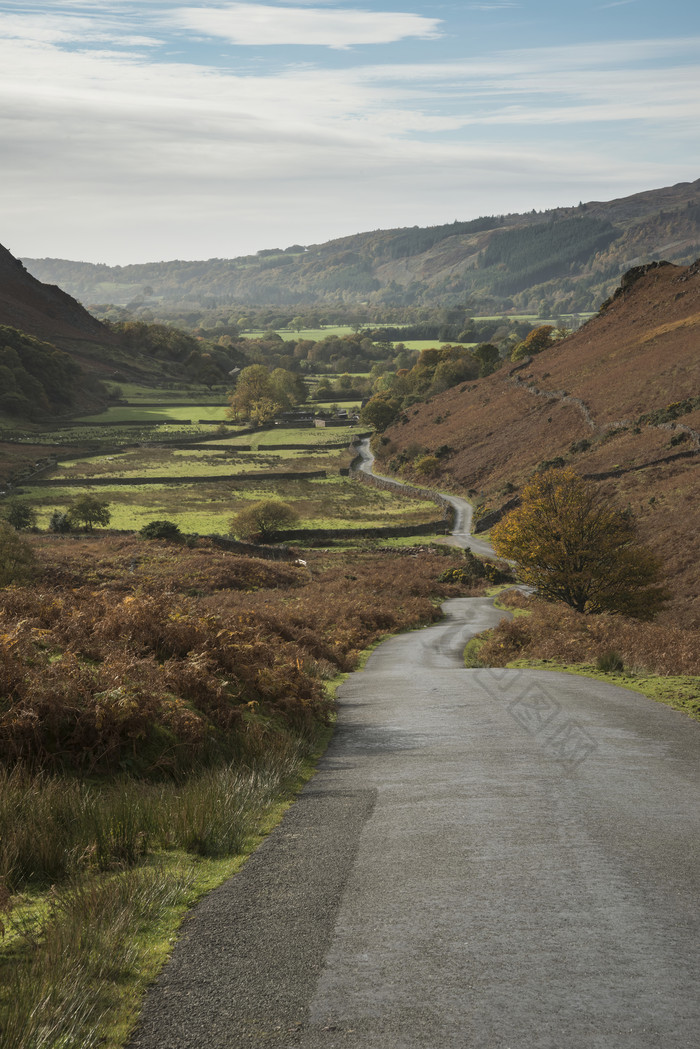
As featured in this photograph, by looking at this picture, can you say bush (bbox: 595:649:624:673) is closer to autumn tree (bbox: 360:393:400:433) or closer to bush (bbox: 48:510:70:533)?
bush (bbox: 48:510:70:533)

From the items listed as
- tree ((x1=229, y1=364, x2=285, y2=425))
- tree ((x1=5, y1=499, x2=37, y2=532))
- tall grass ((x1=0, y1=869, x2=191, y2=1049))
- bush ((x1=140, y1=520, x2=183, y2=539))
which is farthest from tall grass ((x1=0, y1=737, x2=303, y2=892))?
tree ((x1=229, y1=364, x2=285, y2=425))

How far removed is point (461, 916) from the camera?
19.6 feet

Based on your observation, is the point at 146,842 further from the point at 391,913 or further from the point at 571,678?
the point at 571,678

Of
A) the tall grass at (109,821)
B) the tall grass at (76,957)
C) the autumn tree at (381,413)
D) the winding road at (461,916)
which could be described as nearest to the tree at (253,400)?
the autumn tree at (381,413)

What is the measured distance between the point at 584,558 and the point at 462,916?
3386cm

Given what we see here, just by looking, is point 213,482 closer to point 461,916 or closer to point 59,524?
point 59,524

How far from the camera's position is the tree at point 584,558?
124 feet

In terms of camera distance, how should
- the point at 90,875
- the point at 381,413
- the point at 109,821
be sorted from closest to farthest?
the point at 90,875, the point at 109,821, the point at 381,413

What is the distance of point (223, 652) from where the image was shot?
46.4 ft

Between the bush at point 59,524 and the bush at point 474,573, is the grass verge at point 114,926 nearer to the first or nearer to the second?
the bush at point 474,573

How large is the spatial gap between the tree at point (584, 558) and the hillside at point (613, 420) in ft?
21.3

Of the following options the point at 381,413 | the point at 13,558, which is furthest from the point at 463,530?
the point at 381,413

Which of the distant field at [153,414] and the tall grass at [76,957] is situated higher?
the distant field at [153,414]

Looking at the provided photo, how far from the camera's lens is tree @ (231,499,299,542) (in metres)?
75.4
